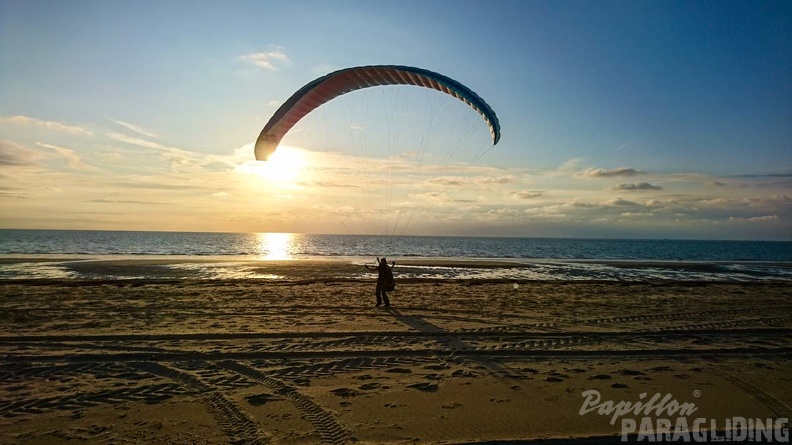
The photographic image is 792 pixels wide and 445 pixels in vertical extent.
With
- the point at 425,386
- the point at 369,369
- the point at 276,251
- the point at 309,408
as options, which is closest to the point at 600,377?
the point at 425,386

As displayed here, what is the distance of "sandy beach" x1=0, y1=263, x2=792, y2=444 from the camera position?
4.91 metres

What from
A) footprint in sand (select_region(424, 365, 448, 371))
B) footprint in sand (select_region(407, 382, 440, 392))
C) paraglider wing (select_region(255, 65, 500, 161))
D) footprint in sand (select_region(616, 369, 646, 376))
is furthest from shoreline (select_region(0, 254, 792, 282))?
footprint in sand (select_region(407, 382, 440, 392))

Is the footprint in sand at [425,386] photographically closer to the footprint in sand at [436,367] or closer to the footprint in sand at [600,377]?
the footprint in sand at [436,367]

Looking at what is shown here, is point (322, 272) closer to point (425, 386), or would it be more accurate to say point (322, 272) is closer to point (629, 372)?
point (425, 386)

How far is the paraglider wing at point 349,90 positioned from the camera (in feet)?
37.5

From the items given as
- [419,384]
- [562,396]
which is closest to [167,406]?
[419,384]

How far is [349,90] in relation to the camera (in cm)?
1249

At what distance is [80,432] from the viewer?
4.70 metres

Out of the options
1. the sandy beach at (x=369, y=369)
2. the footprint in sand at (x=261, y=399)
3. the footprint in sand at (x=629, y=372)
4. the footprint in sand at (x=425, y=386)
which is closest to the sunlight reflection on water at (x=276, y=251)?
the sandy beach at (x=369, y=369)

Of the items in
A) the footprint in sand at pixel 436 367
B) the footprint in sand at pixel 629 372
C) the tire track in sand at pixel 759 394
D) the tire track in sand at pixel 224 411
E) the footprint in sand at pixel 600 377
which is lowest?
the tire track in sand at pixel 224 411

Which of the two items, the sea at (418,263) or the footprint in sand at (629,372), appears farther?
the sea at (418,263)

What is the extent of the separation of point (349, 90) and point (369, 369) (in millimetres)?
8373

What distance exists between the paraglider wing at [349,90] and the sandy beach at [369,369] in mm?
5033

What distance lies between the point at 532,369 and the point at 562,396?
1.15 metres
